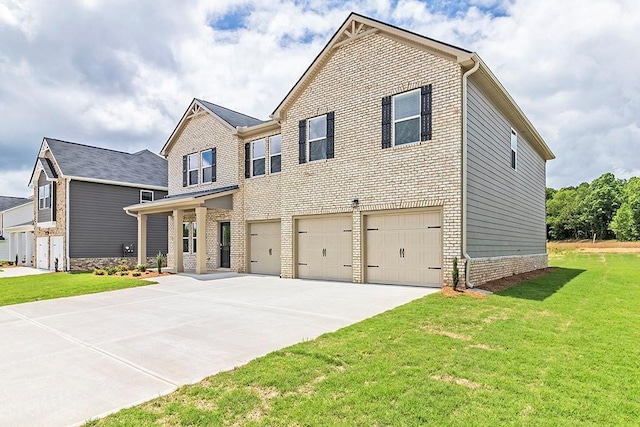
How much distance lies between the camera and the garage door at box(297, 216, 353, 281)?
40.8 feet

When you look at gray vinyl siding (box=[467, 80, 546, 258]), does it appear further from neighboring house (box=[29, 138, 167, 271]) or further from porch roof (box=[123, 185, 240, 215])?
neighboring house (box=[29, 138, 167, 271])

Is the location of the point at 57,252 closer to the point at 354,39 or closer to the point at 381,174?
the point at 381,174

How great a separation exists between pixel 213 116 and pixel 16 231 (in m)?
23.1

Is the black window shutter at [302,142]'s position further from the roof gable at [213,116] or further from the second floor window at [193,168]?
the second floor window at [193,168]

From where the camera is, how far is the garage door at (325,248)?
12.4m

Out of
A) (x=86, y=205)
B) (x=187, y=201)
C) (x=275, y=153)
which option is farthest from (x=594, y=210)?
(x=86, y=205)

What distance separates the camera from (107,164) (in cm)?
2341

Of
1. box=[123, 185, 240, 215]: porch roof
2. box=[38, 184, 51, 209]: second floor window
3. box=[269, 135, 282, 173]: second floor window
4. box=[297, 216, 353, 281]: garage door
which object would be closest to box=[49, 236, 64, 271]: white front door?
box=[38, 184, 51, 209]: second floor window

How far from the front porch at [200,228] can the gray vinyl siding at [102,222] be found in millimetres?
3439

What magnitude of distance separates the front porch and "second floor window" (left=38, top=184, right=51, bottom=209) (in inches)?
285

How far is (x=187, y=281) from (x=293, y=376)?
33.8 ft

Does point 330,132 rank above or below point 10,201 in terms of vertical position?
above

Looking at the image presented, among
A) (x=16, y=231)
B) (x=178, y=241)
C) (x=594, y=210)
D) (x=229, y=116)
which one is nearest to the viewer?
(x=178, y=241)

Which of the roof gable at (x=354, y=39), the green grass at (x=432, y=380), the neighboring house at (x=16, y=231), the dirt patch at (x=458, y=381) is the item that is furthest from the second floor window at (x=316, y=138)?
the neighboring house at (x=16, y=231)
